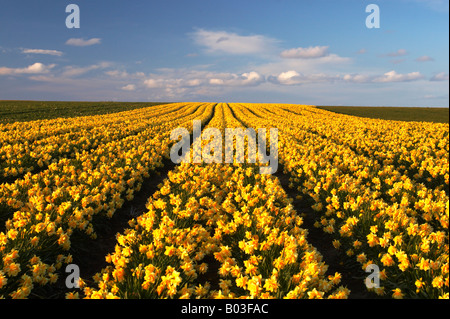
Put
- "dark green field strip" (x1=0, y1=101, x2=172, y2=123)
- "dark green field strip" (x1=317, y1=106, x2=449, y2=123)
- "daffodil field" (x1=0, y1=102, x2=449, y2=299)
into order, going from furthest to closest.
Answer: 1. "dark green field strip" (x1=317, y1=106, x2=449, y2=123)
2. "dark green field strip" (x1=0, y1=101, x2=172, y2=123)
3. "daffodil field" (x1=0, y1=102, x2=449, y2=299)

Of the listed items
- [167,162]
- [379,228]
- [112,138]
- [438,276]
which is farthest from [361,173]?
[112,138]

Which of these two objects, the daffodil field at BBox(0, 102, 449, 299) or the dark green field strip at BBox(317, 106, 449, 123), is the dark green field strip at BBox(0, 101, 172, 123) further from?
the dark green field strip at BBox(317, 106, 449, 123)

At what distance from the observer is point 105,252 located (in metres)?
6.45

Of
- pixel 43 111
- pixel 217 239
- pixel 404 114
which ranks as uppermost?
pixel 404 114

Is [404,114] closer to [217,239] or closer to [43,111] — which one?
[43,111]

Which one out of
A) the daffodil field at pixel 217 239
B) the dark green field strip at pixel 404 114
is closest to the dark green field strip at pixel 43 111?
the daffodil field at pixel 217 239

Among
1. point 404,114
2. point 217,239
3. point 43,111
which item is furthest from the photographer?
point 404,114

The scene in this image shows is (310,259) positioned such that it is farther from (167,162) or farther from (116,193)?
(167,162)

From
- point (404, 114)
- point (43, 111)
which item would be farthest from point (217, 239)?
point (404, 114)

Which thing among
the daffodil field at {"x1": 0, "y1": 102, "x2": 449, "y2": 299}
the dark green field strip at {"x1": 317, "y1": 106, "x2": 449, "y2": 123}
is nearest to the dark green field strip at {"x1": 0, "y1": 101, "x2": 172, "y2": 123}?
the daffodil field at {"x1": 0, "y1": 102, "x2": 449, "y2": 299}

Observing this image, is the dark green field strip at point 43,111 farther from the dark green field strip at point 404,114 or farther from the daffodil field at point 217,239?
the dark green field strip at point 404,114

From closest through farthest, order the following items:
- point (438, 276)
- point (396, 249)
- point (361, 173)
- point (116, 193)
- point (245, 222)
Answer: point (438, 276) → point (396, 249) → point (245, 222) → point (116, 193) → point (361, 173)

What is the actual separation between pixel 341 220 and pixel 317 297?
3797 millimetres
